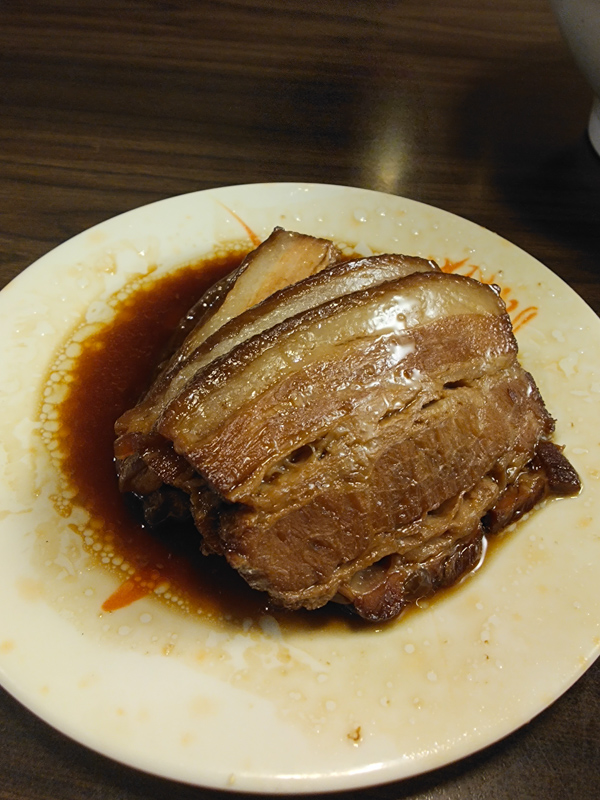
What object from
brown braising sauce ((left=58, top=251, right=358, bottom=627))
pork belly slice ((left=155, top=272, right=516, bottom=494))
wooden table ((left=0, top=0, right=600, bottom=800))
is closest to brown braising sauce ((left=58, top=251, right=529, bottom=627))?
brown braising sauce ((left=58, top=251, right=358, bottom=627))

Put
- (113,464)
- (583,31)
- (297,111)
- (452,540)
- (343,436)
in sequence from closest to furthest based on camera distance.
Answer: (343,436)
(452,540)
(113,464)
(583,31)
(297,111)

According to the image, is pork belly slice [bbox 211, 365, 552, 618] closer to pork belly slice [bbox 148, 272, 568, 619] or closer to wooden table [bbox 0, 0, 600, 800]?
pork belly slice [bbox 148, 272, 568, 619]

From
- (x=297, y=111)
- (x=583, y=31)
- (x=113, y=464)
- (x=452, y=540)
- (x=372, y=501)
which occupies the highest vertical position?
(x=583, y=31)

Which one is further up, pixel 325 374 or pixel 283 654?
pixel 325 374

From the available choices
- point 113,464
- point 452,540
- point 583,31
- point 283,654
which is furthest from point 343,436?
point 583,31

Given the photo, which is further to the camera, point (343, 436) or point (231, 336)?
point (231, 336)

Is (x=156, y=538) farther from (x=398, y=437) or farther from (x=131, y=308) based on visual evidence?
(x=131, y=308)

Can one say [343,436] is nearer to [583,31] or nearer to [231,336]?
[231,336]
